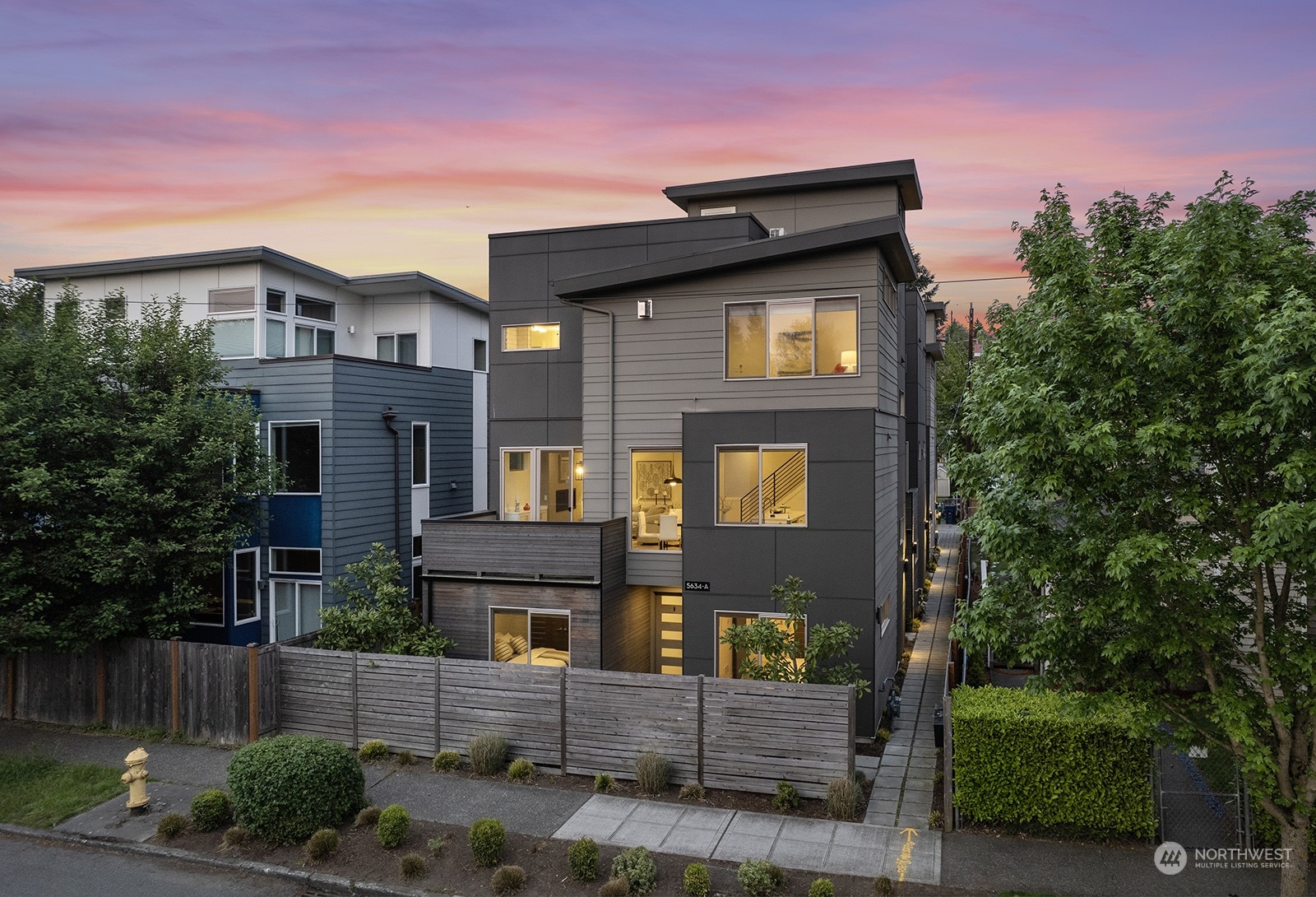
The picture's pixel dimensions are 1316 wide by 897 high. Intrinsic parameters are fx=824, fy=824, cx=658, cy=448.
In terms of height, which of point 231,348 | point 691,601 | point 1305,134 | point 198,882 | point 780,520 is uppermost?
point 1305,134

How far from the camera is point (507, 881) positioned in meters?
8.97

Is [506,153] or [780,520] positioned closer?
[780,520]

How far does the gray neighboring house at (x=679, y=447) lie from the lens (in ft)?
44.9

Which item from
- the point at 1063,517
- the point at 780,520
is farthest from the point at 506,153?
the point at 1063,517

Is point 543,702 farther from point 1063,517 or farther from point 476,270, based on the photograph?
point 476,270

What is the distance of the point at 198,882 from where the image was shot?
9.54 metres

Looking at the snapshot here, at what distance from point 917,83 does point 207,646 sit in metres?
17.0

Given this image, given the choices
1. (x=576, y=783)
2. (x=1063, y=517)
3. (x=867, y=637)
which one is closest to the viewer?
(x=1063, y=517)

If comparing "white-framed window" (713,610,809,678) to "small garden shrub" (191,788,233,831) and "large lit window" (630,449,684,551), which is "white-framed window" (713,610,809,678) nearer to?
"large lit window" (630,449,684,551)

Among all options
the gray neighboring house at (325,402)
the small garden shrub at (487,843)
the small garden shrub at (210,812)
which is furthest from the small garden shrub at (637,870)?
the gray neighboring house at (325,402)

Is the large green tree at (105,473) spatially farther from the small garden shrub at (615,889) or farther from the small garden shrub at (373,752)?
the small garden shrub at (615,889)

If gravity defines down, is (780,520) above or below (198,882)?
above
